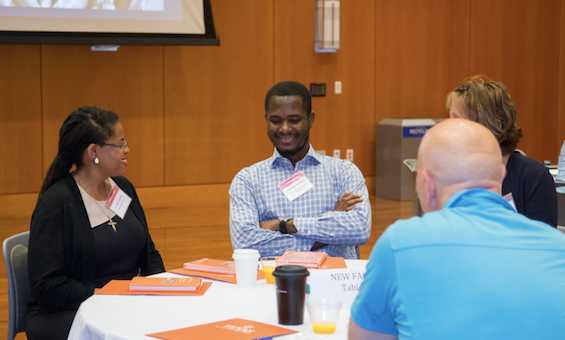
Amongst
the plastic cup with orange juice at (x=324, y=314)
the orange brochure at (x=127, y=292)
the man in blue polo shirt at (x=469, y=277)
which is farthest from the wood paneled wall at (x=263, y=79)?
the man in blue polo shirt at (x=469, y=277)

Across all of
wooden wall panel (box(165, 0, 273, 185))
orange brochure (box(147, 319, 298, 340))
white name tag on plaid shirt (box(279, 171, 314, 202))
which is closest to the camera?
orange brochure (box(147, 319, 298, 340))

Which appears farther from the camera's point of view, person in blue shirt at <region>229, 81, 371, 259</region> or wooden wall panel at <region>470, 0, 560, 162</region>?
wooden wall panel at <region>470, 0, 560, 162</region>

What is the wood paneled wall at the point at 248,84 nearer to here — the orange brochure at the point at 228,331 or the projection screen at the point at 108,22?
the projection screen at the point at 108,22

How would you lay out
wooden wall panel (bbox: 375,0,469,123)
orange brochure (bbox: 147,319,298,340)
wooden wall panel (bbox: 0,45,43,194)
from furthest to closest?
1. wooden wall panel (bbox: 375,0,469,123)
2. wooden wall panel (bbox: 0,45,43,194)
3. orange brochure (bbox: 147,319,298,340)

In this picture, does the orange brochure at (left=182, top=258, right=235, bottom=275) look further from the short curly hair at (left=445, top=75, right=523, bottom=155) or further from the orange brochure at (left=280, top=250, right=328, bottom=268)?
the short curly hair at (left=445, top=75, right=523, bottom=155)

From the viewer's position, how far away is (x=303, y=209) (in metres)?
2.83

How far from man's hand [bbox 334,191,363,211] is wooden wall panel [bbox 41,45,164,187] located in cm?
511

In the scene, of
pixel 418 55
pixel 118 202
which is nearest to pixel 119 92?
pixel 418 55

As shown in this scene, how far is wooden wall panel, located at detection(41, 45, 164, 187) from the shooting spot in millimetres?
7066

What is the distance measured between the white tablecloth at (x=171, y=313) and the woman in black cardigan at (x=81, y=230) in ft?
1.66

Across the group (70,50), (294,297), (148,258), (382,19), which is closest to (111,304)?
(294,297)

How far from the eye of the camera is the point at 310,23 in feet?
27.1

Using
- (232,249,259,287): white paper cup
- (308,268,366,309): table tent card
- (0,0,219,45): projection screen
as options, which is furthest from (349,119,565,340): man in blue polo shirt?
(0,0,219,45): projection screen

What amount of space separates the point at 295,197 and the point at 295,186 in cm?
6
